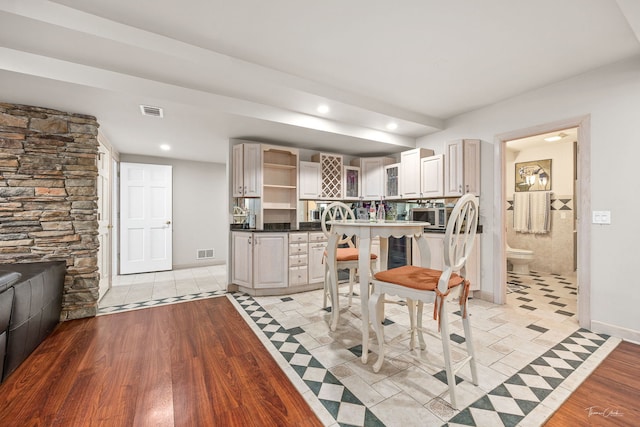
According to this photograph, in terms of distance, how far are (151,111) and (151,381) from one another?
257 centimetres

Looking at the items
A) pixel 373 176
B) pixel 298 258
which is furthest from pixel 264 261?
pixel 373 176

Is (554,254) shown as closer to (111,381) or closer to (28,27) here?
(111,381)

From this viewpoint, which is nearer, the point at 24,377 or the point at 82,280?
the point at 24,377

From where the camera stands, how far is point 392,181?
4684 millimetres

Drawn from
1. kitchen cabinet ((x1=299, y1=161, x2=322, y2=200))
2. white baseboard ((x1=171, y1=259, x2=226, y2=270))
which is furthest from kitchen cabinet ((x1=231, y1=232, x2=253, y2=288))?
white baseboard ((x1=171, y1=259, x2=226, y2=270))

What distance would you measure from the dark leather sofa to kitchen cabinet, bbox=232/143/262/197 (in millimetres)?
2130

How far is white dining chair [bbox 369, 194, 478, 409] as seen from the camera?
1584mm

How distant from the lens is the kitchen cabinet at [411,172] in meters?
4.18

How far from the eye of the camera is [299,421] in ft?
4.83

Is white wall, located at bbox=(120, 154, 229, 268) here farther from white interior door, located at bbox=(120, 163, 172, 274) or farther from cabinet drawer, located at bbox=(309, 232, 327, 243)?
cabinet drawer, located at bbox=(309, 232, 327, 243)

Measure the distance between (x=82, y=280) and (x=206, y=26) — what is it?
9.45ft

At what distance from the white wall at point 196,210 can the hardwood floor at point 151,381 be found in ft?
9.50

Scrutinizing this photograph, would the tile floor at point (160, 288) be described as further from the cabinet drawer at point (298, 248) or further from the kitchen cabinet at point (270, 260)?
the cabinet drawer at point (298, 248)

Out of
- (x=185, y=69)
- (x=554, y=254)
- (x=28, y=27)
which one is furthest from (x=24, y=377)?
(x=554, y=254)
